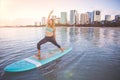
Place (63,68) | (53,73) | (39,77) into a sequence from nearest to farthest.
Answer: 1. (39,77)
2. (53,73)
3. (63,68)

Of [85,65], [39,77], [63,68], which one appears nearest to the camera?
[39,77]

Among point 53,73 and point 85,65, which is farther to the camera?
point 85,65

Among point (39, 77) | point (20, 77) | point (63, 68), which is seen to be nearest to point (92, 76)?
point (63, 68)

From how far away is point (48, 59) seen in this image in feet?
26.0

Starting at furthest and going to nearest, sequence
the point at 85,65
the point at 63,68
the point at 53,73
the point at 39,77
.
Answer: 1. the point at 85,65
2. the point at 63,68
3. the point at 53,73
4. the point at 39,77

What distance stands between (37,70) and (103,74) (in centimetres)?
329

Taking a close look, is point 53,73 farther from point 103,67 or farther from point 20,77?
point 103,67

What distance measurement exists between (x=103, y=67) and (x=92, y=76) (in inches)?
60.9

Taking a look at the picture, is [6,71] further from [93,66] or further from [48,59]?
[93,66]

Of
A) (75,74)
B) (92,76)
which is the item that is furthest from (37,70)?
(92,76)

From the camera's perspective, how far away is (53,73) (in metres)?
6.51

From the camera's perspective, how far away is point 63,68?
7203mm

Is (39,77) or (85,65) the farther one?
(85,65)

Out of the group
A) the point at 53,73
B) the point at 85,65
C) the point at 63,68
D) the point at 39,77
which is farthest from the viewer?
the point at 85,65
